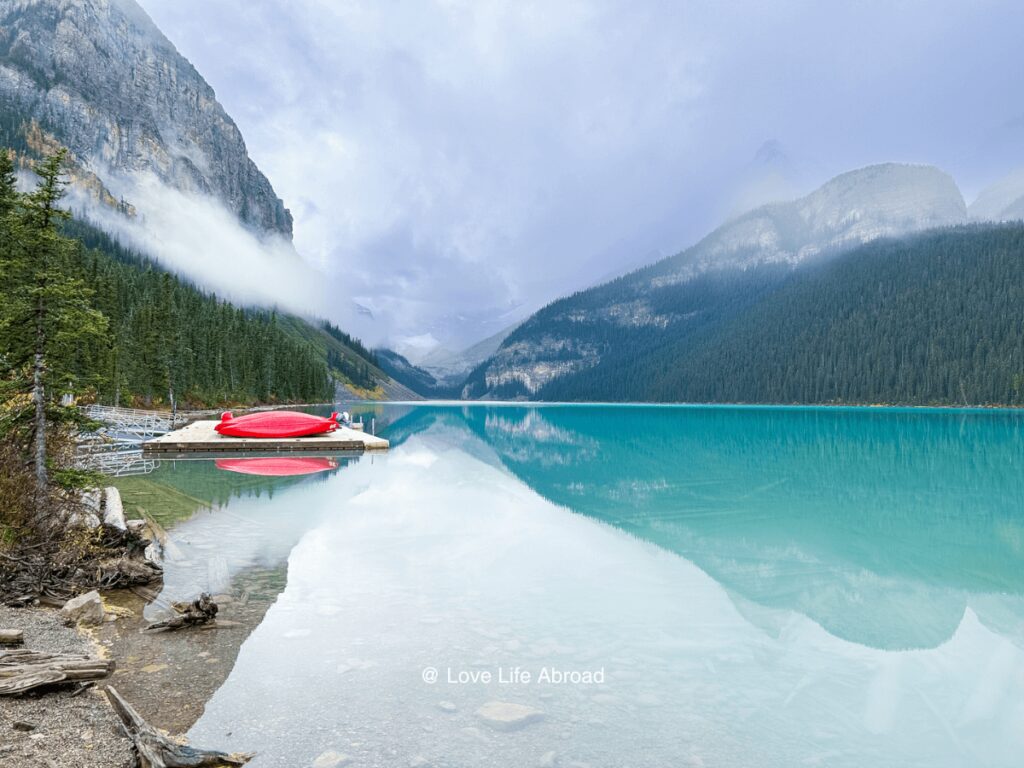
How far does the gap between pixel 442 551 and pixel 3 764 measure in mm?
10202

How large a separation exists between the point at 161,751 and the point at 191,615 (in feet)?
13.9

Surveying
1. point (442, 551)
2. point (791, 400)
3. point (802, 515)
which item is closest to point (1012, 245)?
point (791, 400)

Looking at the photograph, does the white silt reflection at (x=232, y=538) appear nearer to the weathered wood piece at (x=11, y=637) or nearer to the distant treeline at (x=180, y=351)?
the weathered wood piece at (x=11, y=637)

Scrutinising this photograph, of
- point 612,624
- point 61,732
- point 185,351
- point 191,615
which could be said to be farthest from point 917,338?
point 61,732

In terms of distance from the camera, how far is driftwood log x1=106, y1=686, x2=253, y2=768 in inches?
200

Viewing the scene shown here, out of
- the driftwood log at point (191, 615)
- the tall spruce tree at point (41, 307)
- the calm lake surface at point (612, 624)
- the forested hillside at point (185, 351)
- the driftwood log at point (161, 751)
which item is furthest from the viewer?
the forested hillside at point (185, 351)

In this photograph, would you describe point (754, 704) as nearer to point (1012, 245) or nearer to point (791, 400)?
point (791, 400)

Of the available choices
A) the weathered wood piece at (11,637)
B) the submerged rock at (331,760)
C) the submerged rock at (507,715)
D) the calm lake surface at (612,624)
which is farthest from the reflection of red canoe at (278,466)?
the submerged rock at (331,760)

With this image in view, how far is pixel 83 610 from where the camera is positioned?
8781 millimetres

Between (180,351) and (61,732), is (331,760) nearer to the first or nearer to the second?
(61,732)

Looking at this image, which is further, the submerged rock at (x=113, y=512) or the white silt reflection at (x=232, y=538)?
the submerged rock at (x=113, y=512)

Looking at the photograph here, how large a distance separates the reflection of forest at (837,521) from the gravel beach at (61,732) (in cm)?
1028

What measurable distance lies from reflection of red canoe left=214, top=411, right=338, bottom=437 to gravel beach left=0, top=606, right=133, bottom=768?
113 feet

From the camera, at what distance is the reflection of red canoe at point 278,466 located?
1059 inches
